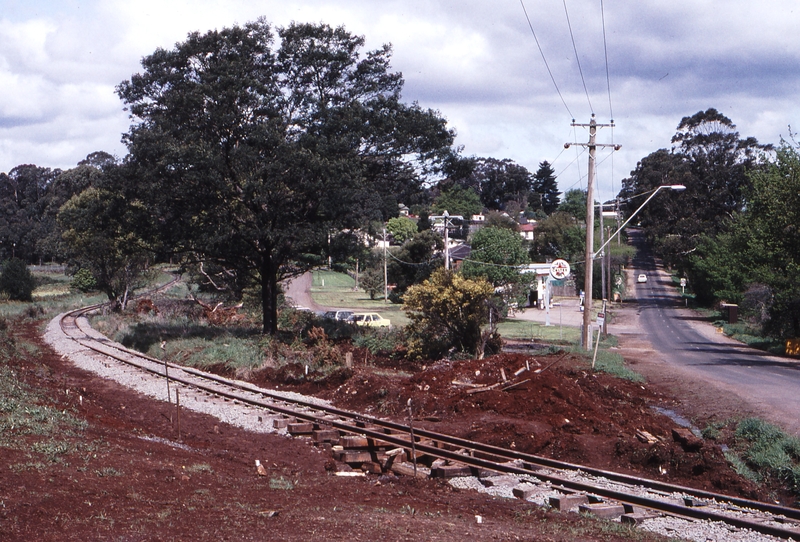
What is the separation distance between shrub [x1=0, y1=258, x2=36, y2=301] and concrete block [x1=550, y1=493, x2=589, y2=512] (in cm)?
6544

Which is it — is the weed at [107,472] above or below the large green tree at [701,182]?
below

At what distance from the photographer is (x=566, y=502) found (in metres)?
9.75

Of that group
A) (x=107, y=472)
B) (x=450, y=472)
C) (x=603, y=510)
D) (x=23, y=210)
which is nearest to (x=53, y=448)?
(x=107, y=472)

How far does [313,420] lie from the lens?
51.8ft

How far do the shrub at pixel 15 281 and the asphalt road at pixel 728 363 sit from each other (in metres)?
52.0

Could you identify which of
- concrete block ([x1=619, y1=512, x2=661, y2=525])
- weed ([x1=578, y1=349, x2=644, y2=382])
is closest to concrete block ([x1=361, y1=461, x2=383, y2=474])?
concrete block ([x1=619, y1=512, x2=661, y2=525])

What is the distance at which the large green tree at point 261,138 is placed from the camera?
29625 millimetres

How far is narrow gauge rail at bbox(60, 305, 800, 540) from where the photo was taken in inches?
383

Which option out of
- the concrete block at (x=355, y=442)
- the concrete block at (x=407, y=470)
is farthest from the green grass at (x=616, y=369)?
the concrete block at (x=407, y=470)

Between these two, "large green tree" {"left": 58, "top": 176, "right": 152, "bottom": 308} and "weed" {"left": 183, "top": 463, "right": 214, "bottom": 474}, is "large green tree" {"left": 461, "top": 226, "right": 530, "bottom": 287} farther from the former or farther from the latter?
"weed" {"left": 183, "top": 463, "right": 214, "bottom": 474}

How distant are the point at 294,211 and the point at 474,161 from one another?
35.2 ft

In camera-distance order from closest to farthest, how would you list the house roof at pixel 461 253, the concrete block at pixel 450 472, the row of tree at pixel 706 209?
the concrete block at pixel 450 472
the row of tree at pixel 706 209
the house roof at pixel 461 253

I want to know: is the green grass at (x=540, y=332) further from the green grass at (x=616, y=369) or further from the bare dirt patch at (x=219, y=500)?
the bare dirt patch at (x=219, y=500)

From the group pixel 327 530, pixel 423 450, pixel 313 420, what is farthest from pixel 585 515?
pixel 313 420
